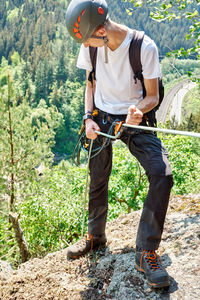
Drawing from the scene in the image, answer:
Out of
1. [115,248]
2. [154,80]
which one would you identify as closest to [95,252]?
[115,248]

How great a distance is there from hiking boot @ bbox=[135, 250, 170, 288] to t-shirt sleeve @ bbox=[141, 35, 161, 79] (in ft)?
4.96

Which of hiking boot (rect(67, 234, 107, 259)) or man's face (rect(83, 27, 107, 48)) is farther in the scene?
hiking boot (rect(67, 234, 107, 259))

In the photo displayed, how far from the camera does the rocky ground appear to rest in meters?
2.52

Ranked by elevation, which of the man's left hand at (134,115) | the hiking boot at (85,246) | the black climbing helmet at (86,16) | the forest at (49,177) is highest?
the black climbing helmet at (86,16)

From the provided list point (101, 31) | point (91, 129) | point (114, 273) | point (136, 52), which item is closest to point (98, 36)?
point (101, 31)

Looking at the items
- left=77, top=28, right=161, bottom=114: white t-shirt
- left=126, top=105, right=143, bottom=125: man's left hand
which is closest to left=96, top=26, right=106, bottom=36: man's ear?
left=77, top=28, right=161, bottom=114: white t-shirt

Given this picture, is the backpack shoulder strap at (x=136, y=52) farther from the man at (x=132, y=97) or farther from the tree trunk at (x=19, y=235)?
the tree trunk at (x=19, y=235)

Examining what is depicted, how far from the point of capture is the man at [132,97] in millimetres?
2473

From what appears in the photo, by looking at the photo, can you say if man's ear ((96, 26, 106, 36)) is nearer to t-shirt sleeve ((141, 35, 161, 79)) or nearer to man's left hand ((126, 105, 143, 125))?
t-shirt sleeve ((141, 35, 161, 79))

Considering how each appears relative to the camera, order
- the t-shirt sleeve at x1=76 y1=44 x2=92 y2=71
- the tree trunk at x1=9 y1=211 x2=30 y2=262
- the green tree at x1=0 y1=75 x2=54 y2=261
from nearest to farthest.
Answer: the t-shirt sleeve at x1=76 y1=44 x2=92 y2=71 < the tree trunk at x1=9 y1=211 x2=30 y2=262 < the green tree at x1=0 y1=75 x2=54 y2=261

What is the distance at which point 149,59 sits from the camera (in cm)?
248

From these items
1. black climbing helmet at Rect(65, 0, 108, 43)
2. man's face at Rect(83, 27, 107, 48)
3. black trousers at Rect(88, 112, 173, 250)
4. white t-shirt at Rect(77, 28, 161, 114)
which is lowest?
black trousers at Rect(88, 112, 173, 250)

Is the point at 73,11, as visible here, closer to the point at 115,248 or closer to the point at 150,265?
the point at 150,265

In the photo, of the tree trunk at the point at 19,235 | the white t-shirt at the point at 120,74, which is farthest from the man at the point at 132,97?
the tree trunk at the point at 19,235
